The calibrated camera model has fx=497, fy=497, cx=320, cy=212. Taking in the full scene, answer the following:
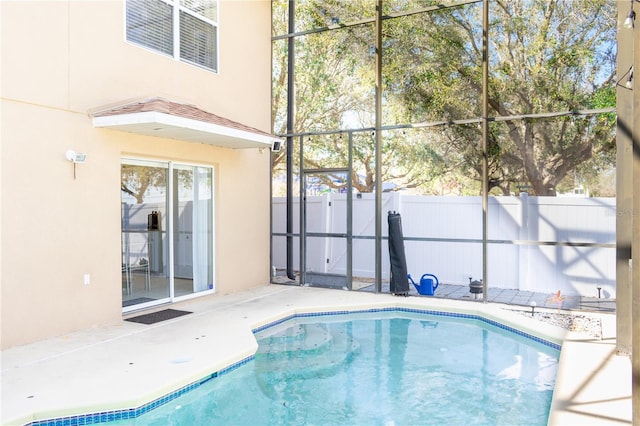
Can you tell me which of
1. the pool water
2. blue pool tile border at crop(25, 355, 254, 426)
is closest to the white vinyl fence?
the pool water

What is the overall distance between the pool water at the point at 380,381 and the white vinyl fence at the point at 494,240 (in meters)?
2.17

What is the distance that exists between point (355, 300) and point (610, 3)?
7.19 meters

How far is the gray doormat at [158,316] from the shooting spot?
21.5 feet

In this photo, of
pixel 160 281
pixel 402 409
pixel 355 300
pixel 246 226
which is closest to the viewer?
pixel 402 409

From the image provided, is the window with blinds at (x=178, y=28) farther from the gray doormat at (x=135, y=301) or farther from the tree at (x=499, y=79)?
the gray doormat at (x=135, y=301)

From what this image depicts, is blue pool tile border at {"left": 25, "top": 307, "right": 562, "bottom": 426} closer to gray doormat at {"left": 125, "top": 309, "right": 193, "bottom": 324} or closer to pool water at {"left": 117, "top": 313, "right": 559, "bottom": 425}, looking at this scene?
pool water at {"left": 117, "top": 313, "right": 559, "bottom": 425}

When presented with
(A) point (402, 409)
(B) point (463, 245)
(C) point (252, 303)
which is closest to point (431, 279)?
(B) point (463, 245)

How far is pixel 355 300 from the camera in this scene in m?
7.97

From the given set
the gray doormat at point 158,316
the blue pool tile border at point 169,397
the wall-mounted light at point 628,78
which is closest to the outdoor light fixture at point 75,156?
the gray doormat at point 158,316

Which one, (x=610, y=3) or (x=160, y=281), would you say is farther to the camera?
(x=610, y=3)

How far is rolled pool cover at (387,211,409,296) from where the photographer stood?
8.25 metres

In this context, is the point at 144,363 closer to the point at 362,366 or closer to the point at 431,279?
the point at 362,366

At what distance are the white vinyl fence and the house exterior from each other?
2005 millimetres

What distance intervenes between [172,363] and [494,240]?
5030 mm
